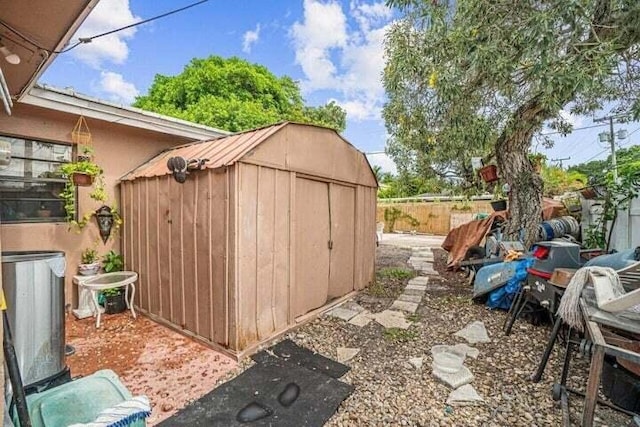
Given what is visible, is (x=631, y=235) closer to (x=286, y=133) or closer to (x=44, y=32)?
(x=286, y=133)

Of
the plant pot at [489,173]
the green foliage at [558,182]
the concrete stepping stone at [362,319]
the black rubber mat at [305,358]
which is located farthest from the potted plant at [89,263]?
the green foliage at [558,182]

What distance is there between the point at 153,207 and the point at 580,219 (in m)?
8.68

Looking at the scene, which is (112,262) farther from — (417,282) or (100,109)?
(417,282)

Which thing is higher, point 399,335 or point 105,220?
point 105,220

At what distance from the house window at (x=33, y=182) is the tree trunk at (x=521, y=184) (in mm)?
7445

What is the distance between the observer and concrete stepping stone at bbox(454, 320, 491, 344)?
362 cm

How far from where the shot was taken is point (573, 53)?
9.87ft

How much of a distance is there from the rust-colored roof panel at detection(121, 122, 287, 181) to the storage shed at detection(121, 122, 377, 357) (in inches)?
0.8

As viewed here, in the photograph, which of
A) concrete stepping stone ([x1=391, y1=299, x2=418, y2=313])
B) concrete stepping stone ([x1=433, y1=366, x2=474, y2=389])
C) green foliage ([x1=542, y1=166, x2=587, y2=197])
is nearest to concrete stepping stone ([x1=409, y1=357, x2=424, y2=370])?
concrete stepping stone ([x1=433, y1=366, x2=474, y2=389])

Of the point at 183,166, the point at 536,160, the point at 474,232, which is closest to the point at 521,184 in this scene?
the point at 536,160

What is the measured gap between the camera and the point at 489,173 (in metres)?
6.33

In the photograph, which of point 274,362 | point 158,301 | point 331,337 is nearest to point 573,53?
point 331,337

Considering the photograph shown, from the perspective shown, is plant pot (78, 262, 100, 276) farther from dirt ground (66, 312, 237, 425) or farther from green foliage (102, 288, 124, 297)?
dirt ground (66, 312, 237, 425)

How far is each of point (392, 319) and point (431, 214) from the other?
1281 cm
